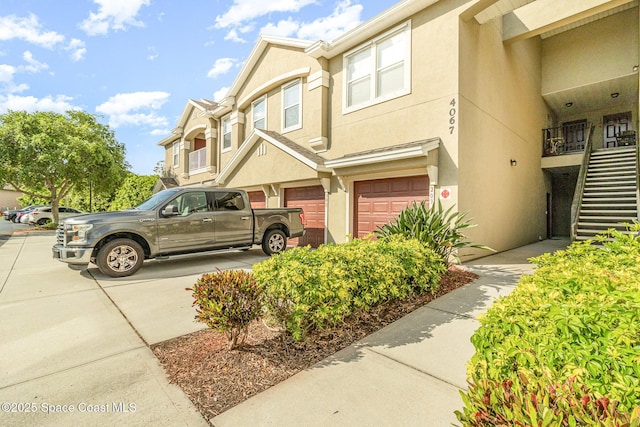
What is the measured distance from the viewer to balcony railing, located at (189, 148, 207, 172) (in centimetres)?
1795

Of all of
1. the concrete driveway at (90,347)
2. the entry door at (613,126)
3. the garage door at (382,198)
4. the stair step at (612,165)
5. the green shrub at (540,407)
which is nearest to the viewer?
the green shrub at (540,407)

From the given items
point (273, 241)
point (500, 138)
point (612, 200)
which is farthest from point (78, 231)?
point (612, 200)

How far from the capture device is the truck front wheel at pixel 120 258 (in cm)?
652

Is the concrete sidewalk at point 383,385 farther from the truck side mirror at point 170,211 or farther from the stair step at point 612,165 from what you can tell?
the stair step at point 612,165

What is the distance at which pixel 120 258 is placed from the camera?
674 cm

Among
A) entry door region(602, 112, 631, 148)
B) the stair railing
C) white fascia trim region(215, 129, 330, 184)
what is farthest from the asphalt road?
entry door region(602, 112, 631, 148)

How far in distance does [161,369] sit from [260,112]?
12397 millimetres

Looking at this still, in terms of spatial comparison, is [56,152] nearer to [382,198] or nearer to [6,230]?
[6,230]

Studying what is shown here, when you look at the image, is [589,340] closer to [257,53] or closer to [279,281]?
[279,281]

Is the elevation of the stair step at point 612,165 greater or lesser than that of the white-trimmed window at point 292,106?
lesser

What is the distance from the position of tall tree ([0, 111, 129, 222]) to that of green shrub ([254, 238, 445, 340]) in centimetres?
2048

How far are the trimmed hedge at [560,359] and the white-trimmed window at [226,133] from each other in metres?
15.6

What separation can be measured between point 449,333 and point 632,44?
14.7 meters

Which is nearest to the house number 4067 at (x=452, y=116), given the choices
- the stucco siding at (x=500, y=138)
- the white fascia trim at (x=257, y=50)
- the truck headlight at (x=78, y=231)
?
the stucco siding at (x=500, y=138)
